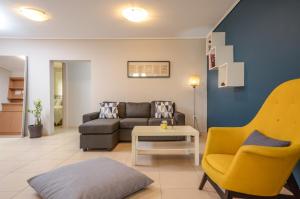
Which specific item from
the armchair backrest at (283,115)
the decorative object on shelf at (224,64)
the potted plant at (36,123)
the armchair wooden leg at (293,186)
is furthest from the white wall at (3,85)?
the armchair wooden leg at (293,186)

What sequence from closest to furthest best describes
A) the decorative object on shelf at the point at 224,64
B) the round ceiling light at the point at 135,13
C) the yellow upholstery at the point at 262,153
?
the yellow upholstery at the point at 262,153
the decorative object on shelf at the point at 224,64
the round ceiling light at the point at 135,13

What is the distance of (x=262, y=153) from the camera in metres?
1.40

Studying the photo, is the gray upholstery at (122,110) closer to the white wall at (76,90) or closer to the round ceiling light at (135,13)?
the white wall at (76,90)

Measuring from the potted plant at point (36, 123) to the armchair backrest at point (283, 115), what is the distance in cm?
458

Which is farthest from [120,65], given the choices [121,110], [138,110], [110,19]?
[110,19]

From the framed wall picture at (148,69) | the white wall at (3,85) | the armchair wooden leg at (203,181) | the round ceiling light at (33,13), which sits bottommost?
the armchair wooden leg at (203,181)

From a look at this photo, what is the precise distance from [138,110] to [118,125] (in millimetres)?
783

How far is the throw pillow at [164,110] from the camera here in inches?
176

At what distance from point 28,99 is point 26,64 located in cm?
87

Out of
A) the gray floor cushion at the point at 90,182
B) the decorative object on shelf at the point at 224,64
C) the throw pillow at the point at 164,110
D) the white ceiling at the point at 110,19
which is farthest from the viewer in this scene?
the throw pillow at the point at 164,110

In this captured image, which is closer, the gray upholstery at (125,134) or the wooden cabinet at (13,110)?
the gray upholstery at (125,134)

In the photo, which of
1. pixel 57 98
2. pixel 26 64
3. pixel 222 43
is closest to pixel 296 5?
pixel 222 43

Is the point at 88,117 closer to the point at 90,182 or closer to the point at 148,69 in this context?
the point at 148,69

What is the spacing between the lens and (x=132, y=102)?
4.93 metres
